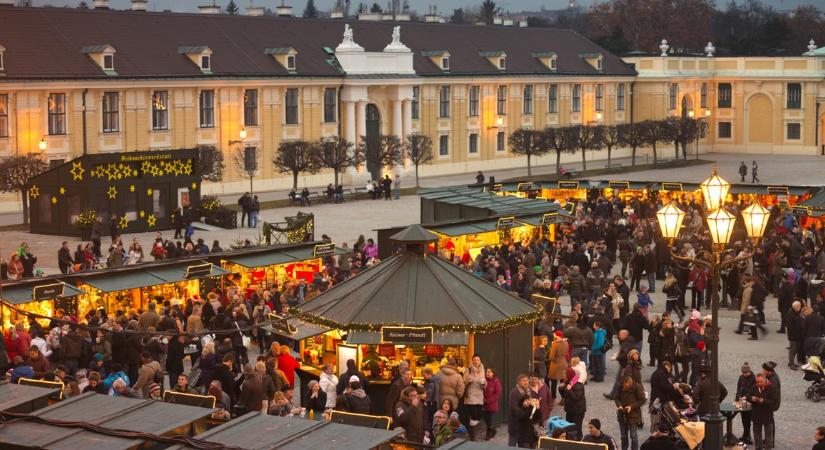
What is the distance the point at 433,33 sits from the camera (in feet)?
262

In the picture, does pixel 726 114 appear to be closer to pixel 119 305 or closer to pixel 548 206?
pixel 548 206

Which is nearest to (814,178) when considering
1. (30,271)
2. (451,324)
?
(30,271)

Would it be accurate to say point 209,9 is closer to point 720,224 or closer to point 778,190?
point 778,190

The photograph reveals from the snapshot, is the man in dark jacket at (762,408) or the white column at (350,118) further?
the white column at (350,118)

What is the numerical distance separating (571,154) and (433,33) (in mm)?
10840

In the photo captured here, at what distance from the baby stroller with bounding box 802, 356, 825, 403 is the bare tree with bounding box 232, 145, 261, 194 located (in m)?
41.6

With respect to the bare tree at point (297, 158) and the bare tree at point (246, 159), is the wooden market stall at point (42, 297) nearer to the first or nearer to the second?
the bare tree at point (297, 158)

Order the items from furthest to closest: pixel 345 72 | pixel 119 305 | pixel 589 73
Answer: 1. pixel 589 73
2. pixel 345 72
3. pixel 119 305

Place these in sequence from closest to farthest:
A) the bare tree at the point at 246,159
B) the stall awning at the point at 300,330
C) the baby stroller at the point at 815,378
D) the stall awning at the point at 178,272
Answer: the stall awning at the point at 300,330 → the baby stroller at the point at 815,378 → the stall awning at the point at 178,272 → the bare tree at the point at 246,159

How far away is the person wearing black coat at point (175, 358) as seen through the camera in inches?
922

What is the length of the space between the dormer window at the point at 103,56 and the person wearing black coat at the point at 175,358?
37.6 metres

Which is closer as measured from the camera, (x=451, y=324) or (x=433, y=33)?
(x=451, y=324)

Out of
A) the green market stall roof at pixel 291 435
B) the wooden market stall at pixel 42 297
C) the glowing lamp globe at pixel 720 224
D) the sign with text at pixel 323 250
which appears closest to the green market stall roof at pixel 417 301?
the glowing lamp globe at pixel 720 224

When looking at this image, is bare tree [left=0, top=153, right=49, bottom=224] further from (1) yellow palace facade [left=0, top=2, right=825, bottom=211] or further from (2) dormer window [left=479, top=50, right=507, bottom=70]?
(2) dormer window [left=479, top=50, right=507, bottom=70]
